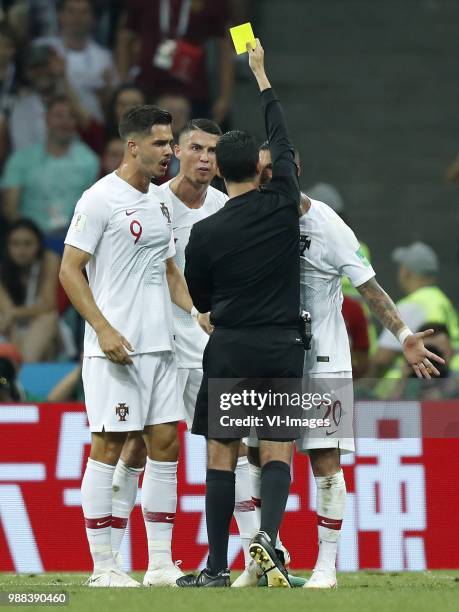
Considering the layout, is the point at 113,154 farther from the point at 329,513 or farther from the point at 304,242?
the point at 329,513

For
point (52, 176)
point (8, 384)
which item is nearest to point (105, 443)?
point (8, 384)

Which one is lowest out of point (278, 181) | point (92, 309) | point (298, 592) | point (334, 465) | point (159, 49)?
point (298, 592)

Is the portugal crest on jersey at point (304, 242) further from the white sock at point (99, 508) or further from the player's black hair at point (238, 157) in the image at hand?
the white sock at point (99, 508)

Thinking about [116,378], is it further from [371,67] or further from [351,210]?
[371,67]

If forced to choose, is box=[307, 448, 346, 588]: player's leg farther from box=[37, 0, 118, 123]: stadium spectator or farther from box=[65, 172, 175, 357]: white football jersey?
box=[37, 0, 118, 123]: stadium spectator

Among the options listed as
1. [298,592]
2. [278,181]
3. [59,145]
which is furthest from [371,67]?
[298,592]

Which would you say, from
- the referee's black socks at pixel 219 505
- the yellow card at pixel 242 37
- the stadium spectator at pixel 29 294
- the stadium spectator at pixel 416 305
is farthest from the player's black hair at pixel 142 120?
the stadium spectator at pixel 29 294

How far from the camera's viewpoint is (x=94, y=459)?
7641 mm

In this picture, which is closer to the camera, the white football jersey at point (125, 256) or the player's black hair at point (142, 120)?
the white football jersey at point (125, 256)

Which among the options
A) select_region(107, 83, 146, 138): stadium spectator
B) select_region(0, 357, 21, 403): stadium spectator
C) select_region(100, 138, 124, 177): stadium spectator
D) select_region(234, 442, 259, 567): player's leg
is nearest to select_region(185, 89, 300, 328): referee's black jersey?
select_region(234, 442, 259, 567): player's leg

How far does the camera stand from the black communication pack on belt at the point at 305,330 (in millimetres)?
7391

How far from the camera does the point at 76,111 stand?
45.2 ft

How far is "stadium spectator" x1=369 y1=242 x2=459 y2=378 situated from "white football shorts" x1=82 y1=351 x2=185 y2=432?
12.6ft

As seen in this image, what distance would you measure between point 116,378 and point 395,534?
2536 millimetres
